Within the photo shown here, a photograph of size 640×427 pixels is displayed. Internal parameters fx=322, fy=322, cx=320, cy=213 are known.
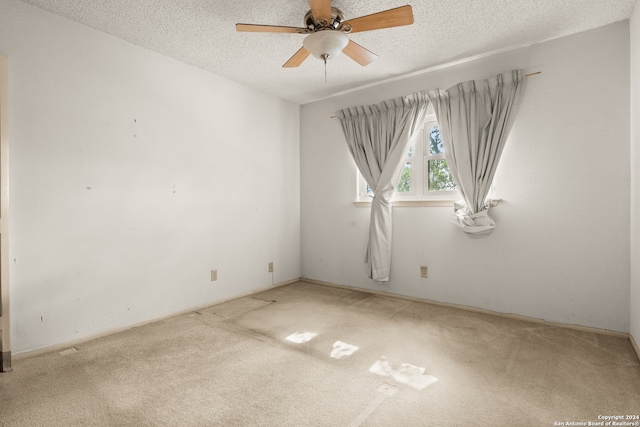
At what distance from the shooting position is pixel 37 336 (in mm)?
2252

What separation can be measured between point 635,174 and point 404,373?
→ 2.10 metres

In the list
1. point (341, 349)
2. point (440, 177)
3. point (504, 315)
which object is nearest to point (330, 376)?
point (341, 349)

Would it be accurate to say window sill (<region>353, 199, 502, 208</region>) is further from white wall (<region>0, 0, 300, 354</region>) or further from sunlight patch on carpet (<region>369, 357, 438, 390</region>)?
sunlight patch on carpet (<region>369, 357, 438, 390</region>)

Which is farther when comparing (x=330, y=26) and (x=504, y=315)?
(x=504, y=315)

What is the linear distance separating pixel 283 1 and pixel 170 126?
1560 mm

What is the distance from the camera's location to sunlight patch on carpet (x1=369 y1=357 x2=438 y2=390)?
1834 millimetres

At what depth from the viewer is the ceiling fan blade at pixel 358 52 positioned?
2346 millimetres

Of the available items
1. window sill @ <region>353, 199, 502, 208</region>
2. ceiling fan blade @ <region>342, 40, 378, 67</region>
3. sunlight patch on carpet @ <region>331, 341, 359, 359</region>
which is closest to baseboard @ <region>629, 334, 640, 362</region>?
window sill @ <region>353, 199, 502, 208</region>

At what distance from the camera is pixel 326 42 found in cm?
215

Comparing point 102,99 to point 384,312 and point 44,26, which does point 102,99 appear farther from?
point 384,312

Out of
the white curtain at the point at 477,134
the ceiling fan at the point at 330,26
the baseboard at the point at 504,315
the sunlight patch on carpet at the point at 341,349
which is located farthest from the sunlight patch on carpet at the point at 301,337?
the ceiling fan at the point at 330,26

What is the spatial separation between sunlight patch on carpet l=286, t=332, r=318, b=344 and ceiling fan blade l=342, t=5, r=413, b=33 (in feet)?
7.28

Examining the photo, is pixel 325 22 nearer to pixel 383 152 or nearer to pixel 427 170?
pixel 383 152

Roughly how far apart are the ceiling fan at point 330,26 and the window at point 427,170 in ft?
4.70
